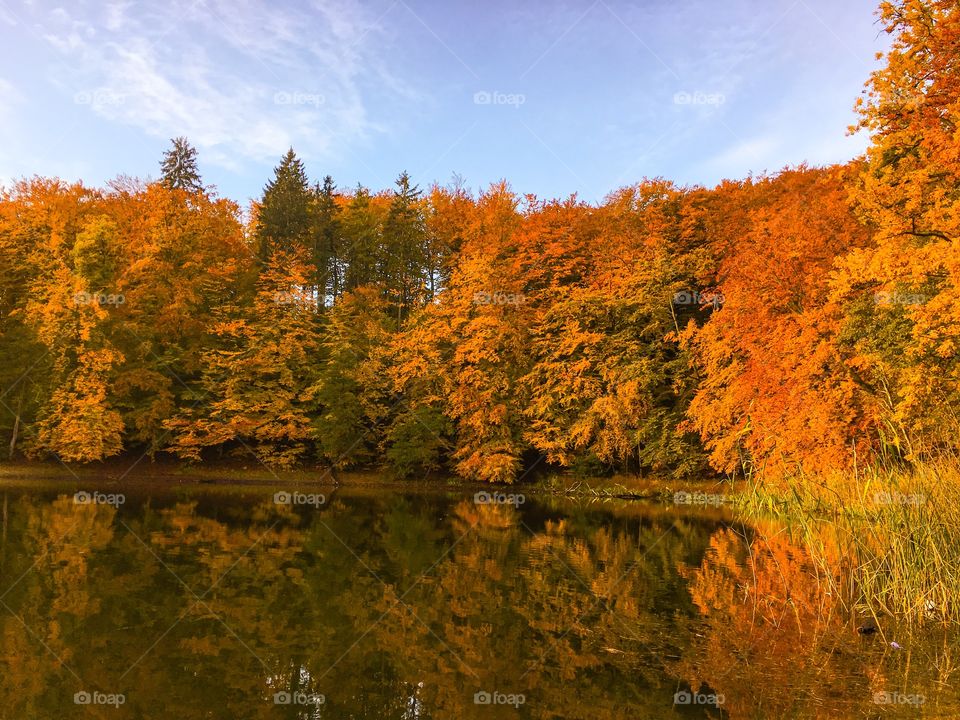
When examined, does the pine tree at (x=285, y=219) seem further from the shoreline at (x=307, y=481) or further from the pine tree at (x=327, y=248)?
the shoreline at (x=307, y=481)

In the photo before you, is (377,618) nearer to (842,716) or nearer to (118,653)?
(118,653)

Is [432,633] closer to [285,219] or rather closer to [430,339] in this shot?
[430,339]

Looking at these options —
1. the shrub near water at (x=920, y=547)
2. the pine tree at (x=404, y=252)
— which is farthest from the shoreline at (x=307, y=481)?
the shrub near water at (x=920, y=547)

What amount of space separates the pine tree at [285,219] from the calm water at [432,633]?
2839 cm

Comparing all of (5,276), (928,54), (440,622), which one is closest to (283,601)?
(440,622)

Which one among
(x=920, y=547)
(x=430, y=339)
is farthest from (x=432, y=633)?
(x=430, y=339)

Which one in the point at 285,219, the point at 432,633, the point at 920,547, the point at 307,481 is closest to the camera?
the point at 920,547

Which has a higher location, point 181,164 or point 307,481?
point 181,164

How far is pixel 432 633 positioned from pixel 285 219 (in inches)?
1534

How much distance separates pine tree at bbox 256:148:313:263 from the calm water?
28.4 meters

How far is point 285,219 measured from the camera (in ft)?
144

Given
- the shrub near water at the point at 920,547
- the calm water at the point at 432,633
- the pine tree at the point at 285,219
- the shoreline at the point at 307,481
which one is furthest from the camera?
the pine tree at the point at 285,219

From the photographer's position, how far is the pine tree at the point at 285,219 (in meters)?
42.5

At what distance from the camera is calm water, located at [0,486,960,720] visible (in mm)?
6754
